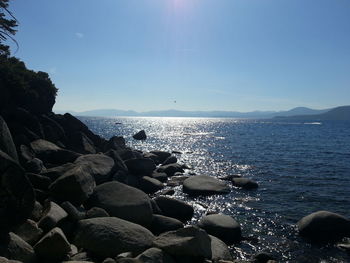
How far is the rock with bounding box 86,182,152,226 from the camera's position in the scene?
14.8 m

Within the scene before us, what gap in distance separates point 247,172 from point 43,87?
92.5 ft

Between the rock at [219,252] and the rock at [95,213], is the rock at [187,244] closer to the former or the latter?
the rock at [219,252]

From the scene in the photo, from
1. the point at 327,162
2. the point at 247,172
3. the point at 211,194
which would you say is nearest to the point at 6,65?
the point at 211,194

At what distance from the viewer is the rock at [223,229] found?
15.6 meters

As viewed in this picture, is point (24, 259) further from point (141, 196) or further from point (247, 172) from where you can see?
point (247, 172)

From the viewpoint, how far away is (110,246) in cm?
1138

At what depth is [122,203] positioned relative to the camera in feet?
49.5

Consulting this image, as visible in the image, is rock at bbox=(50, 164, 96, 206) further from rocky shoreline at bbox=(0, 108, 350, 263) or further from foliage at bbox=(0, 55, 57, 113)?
foliage at bbox=(0, 55, 57, 113)

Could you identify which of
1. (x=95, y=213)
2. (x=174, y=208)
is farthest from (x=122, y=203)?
(x=174, y=208)

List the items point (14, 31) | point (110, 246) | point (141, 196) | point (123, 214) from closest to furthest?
point (110, 246)
point (123, 214)
point (141, 196)
point (14, 31)

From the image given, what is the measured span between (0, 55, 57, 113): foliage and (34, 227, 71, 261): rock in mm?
21026

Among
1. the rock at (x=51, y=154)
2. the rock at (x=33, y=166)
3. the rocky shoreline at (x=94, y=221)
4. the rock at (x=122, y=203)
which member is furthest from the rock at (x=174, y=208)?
the rock at (x=51, y=154)

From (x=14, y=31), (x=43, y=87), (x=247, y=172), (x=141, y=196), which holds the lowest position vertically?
(x=247, y=172)

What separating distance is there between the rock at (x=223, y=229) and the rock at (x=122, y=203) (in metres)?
2.94
